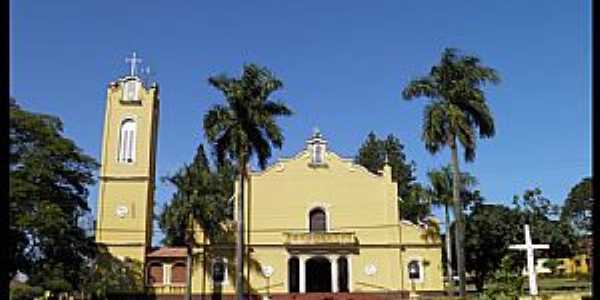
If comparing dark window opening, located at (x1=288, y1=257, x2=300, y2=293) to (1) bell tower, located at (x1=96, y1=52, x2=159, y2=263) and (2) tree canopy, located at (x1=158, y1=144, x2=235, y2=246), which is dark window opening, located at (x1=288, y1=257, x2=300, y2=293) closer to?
(2) tree canopy, located at (x1=158, y1=144, x2=235, y2=246)

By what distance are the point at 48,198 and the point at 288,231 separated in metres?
15.4

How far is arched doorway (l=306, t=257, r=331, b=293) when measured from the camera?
142ft

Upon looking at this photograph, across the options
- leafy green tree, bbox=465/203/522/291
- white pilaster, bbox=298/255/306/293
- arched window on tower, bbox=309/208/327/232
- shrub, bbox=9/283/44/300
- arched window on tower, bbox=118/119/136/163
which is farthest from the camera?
leafy green tree, bbox=465/203/522/291

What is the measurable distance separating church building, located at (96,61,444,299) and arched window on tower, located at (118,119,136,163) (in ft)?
0.22

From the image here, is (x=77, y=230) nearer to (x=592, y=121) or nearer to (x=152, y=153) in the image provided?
(x=152, y=153)

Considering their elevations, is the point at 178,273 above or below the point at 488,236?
below

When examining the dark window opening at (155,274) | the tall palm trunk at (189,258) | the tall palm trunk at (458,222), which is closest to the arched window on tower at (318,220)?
the tall palm trunk at (189,258)

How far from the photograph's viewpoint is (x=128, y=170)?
44969 mm

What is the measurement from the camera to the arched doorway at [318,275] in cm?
4317

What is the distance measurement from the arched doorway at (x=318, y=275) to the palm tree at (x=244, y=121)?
12940 mm

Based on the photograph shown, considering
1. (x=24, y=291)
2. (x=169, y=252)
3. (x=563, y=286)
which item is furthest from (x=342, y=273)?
(x=24, y=291)

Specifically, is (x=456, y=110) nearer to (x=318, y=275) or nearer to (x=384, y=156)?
(x=318, y=275)

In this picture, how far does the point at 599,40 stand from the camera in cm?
161

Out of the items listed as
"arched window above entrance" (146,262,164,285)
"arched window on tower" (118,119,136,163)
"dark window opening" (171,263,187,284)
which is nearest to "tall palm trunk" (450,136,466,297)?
"dark window opening" (171,263,187,284)
